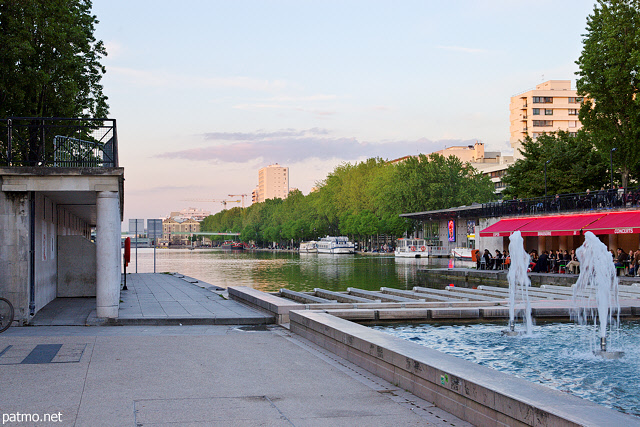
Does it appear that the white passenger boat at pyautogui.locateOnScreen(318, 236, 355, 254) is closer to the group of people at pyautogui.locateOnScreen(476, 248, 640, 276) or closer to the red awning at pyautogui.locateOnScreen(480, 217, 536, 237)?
the red awning at pyautogui.locateOnScreen(480, 217, 536, 237)

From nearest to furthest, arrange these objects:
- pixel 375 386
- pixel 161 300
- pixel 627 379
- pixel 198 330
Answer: pixel 375 386 < pixel 627 379 < pixel 198 330 < pixel 161 300

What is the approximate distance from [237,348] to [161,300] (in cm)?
1031

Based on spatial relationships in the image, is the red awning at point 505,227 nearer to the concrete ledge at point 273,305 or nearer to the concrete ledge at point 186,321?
the concrete ledge at point 273,305

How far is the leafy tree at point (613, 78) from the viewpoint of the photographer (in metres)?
41.4

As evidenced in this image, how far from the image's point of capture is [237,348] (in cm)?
1144

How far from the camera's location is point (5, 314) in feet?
45.0

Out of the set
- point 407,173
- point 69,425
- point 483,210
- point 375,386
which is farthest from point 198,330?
point 407,173

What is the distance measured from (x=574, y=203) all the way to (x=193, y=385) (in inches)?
1579

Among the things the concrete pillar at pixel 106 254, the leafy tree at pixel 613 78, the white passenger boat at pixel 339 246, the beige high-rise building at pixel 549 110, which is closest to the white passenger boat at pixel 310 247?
the white passenger boat at pixel 339 246

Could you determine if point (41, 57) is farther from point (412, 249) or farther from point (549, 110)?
point (549, 110)

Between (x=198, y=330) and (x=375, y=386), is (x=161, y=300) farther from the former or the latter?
(x=375, y=386)

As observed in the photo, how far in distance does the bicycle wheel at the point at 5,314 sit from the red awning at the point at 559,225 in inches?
1331

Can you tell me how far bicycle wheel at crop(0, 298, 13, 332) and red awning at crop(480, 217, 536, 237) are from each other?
39.3 metres

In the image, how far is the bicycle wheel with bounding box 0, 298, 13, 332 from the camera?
13.4 metres
